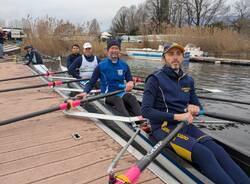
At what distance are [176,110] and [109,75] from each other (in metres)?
2.22

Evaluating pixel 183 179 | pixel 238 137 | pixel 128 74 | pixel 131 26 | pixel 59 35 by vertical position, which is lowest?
pixel 238 137

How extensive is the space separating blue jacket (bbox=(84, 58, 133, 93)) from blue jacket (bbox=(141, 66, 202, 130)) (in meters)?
2.02

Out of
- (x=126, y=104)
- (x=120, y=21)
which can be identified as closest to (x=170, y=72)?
(x=126, y=104)

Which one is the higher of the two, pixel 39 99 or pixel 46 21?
pixel 46 21

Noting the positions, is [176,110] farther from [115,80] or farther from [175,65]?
[115,80]

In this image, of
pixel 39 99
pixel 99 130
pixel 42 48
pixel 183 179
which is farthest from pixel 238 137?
pixel 42 48

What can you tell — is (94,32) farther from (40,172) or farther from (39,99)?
(40,172)

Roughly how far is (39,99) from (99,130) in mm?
2750

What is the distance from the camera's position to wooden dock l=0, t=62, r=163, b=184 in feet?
10.1

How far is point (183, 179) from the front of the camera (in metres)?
3.02

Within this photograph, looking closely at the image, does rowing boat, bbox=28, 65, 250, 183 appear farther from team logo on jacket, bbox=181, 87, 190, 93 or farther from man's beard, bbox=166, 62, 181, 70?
man's beard, bbox=166, 62, 181, 70

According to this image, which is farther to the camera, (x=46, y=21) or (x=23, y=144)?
(x=46, y=21)

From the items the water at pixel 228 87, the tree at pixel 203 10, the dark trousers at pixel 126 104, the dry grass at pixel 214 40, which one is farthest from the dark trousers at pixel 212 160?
the tree at pixel 203 10

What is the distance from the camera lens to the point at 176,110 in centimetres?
336
